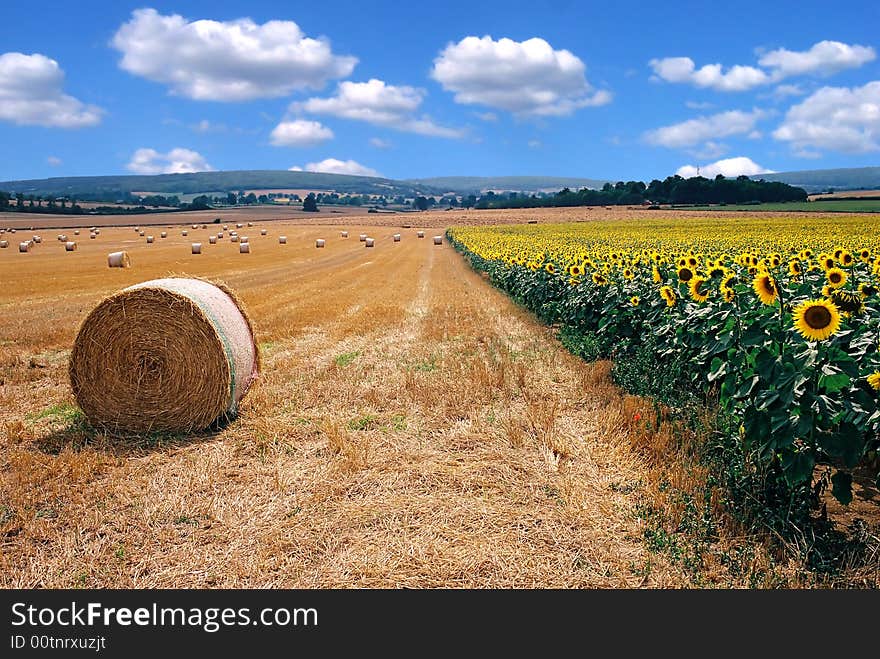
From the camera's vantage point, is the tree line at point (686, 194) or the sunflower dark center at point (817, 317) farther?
the tree line at point (686, 194)

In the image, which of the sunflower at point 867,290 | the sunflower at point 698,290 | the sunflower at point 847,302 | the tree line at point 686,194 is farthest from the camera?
the tree line at point 686,194

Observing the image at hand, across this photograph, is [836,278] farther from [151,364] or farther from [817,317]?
[151,364]

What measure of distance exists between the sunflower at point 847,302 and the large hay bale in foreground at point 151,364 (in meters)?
5.91

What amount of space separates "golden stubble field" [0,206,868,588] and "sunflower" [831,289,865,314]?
6.28ft

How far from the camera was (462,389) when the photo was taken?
816cm

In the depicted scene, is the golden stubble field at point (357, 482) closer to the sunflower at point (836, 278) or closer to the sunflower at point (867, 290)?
the sunflower at point (836, 278)

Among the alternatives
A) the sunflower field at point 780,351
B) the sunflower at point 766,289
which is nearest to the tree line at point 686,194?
the sunflower field at point 780,351

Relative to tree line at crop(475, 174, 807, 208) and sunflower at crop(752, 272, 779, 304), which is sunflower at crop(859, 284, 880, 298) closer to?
sunflower at crop(752, 272, 779, 304)

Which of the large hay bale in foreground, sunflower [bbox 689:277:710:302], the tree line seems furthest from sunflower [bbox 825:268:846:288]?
the tree line

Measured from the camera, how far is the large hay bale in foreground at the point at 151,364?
6.88m

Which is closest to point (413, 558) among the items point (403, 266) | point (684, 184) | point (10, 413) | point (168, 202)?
point (10, 413)

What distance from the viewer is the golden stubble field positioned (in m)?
4.29

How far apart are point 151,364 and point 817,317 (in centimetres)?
635


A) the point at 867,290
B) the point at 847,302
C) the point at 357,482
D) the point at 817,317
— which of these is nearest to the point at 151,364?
the point at 357,482
